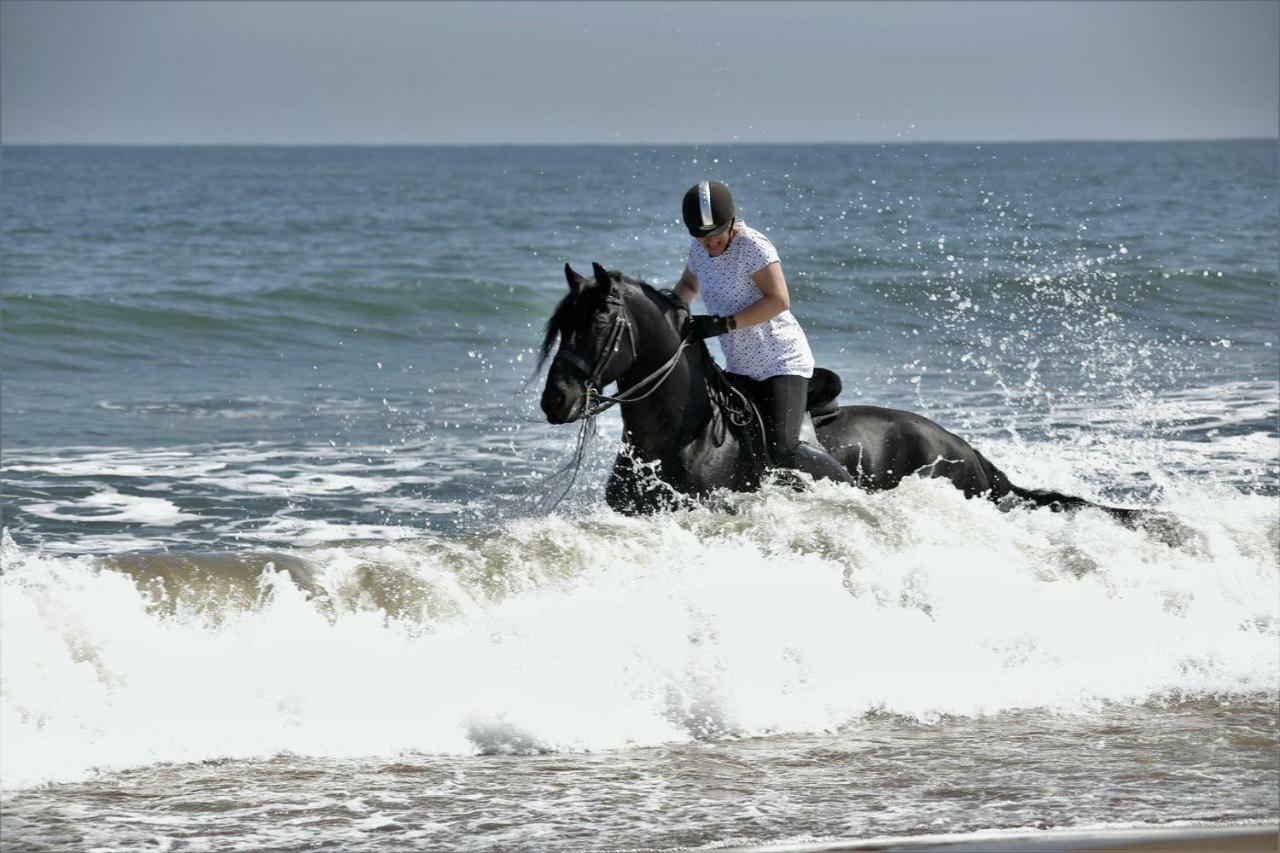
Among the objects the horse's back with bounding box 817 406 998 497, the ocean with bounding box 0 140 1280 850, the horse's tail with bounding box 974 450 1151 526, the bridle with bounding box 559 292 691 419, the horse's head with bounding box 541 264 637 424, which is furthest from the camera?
the horse's tail with bounding box 974 450 1151 526

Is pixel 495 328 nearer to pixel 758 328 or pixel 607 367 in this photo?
pixel 758 328

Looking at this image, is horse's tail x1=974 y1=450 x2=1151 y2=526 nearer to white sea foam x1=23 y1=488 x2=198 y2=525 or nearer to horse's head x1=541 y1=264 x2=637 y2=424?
horse's head x1=541 y1=264 x2=637 y2=424

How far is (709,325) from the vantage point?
6.98 meters

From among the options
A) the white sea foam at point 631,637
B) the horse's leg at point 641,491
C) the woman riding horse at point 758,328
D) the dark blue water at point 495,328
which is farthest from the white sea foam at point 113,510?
the woman riding horse at point 758,328

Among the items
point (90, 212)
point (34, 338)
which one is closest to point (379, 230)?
point (90, 212)

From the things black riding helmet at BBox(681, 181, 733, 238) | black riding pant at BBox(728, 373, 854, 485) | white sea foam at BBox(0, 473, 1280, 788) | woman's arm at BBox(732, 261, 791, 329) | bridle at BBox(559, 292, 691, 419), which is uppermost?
black riding helmet at BBox(681, 181, 733, 238)

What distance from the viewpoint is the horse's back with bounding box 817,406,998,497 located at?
301 inches

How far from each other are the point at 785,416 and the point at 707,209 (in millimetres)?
1048

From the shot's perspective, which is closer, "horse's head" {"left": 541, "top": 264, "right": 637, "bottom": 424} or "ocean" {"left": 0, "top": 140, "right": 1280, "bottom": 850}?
"ocean" {"left": 0, "top": 140, "right": 1280, "bottom": 850}

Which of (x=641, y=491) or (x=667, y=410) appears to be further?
(x=641, y=491)

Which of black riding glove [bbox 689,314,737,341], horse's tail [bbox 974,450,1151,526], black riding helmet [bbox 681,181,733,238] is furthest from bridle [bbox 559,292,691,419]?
horse's tail [bbox 974,450,1151,526]

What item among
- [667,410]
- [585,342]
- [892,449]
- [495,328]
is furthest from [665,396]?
[495,328]

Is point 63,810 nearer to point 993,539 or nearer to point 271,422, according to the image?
point 993,539

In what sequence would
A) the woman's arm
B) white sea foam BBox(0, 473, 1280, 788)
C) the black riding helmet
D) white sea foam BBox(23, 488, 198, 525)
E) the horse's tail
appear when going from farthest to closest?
white sea foam BBox(23, 488, 198, 525), the horse's tail, the woman's arm, the black riding helmet, white sea foam BBox(0, 473, 1280, 788)
